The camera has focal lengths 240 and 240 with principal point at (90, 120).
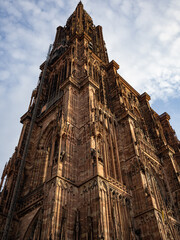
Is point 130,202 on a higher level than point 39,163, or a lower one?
lower

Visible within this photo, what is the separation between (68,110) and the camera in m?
18.1

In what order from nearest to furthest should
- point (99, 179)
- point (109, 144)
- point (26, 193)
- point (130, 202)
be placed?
1. point (99, 179)
2. point (130, 202)
3. point (26, 193)
4. point (109, 144)

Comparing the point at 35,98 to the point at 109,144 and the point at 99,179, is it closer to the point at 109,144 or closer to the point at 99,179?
the point at 109,144

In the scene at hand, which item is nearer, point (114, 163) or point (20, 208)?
point (20, 208)

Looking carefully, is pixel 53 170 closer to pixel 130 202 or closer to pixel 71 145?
pixel 71 145

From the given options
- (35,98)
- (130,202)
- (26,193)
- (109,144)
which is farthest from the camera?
(35,98)

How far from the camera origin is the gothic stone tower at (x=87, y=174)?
488 inches

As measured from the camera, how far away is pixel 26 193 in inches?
710

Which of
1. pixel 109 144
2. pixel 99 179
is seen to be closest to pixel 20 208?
pixel 99 179

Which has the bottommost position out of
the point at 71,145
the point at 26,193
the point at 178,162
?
the point at 26,193

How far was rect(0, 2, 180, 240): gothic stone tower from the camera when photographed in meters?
12.4

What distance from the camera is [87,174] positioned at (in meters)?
14.1

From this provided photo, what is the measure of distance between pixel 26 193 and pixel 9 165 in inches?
138

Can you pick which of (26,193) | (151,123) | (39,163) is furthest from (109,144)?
(151,123)
